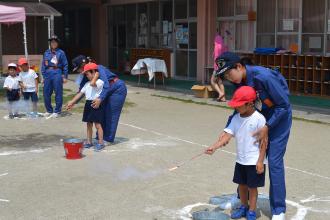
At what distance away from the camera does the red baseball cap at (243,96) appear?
486 cm

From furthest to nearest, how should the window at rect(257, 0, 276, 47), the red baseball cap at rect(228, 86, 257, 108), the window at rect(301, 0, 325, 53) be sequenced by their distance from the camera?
1. the window at rect(257, 0, 276, 47)
2. the window at rect(301, 0, 325, 53)
3. the red baseball cap at rect(228, 86, 257, 108)

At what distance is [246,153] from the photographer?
5098mm

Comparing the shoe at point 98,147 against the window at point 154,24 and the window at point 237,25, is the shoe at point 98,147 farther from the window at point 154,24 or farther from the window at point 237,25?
the window at point 154,24

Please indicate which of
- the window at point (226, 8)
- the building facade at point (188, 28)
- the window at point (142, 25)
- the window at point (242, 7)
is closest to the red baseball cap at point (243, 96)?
the building facade at point (188, 28)

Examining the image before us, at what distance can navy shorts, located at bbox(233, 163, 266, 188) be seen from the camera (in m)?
5.09

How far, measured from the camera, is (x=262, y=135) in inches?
195

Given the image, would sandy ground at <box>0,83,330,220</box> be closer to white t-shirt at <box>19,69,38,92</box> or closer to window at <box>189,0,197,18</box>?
white t-shirt at <box>19,69,38,92</box>

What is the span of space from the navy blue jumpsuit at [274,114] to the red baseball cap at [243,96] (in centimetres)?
14

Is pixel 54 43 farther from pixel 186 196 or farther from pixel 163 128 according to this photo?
pixel 186 196

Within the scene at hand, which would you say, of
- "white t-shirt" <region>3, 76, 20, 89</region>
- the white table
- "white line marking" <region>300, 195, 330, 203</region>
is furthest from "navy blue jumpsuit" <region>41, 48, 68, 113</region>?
"white line marking" <region>300, 195, 330, 203</region>

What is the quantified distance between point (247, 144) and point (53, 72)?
8083mm

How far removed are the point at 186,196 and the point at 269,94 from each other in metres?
1.80

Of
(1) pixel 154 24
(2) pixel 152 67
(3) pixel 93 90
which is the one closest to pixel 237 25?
(2) pixel 152 67

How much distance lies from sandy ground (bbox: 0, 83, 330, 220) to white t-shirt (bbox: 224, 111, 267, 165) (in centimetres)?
75
